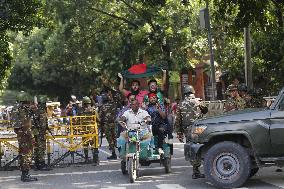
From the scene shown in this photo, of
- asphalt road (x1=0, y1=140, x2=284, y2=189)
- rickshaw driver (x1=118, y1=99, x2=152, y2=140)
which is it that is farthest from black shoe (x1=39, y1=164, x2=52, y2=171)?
rickshaw driver (x1=118, y1=99, x2=152, y2=140)

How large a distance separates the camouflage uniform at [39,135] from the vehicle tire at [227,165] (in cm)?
534

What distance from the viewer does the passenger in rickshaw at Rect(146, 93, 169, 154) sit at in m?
11.8

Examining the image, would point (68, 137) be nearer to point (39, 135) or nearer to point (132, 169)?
point (39, 135)

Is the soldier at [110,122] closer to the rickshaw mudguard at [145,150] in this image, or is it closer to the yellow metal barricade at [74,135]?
the yellow metal barricade at [74,135]

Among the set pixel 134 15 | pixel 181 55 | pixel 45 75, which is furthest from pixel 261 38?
pixel 45 75

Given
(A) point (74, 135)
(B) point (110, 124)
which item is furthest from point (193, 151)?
(B) point (110, 124)

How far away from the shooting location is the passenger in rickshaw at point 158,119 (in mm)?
11789

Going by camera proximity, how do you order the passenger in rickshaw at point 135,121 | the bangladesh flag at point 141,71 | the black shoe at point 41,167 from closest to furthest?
the passenger in rickshaw at point 135,121 < the black shoe at point 41,167 < the bangladesh flag at point 141,71

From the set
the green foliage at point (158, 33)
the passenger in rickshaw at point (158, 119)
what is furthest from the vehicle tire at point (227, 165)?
the green foliage at point (158, 33)

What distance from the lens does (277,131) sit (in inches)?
366

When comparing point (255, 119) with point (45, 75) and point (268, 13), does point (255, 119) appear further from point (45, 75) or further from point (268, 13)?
point (45, 75)

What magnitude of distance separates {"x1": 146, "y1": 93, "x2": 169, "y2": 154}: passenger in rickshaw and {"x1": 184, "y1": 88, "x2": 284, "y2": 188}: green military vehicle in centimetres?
208

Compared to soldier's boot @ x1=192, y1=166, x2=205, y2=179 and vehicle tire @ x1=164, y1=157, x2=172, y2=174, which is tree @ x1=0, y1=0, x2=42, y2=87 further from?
soldier's boot @ x1=192, y1=166, x2=205, y2=179

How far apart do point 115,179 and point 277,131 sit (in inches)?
142
